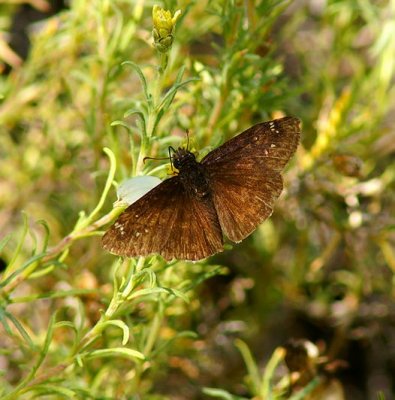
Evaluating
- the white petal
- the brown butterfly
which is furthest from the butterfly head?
the white petal

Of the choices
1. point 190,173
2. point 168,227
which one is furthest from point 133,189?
point 190,173

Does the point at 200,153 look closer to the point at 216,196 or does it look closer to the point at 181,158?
the point at 181,158

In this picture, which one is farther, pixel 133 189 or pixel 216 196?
pixel 216 196

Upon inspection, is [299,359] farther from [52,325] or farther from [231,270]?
[231,270]

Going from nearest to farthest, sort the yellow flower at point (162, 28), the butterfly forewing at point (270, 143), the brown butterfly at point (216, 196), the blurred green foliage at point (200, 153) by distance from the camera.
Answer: the yellow flower at point (162, 28) < the brown butterfly at point (216, 196) < the butterfly forewing at point (270, 143) < the blurred green foliage at point (200, 153)

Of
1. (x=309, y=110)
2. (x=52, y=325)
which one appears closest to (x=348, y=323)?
(x=309, y=110)

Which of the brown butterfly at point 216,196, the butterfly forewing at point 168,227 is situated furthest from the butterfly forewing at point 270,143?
the butterfly forewing at point 168,227

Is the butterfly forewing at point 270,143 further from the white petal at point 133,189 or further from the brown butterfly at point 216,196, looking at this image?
the white petal at point 133,189

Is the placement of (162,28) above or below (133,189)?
above
